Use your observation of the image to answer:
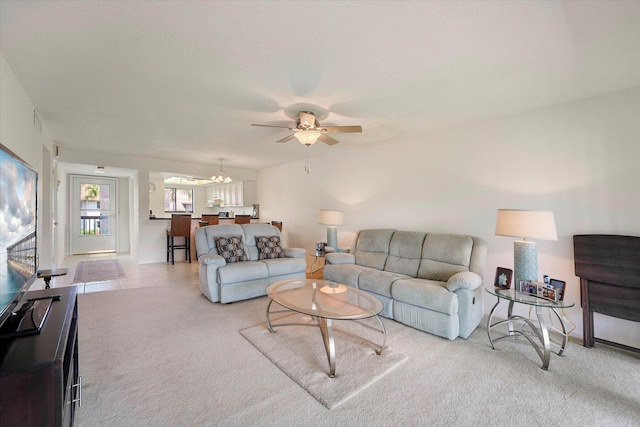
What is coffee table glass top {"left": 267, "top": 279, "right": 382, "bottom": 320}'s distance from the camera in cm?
219

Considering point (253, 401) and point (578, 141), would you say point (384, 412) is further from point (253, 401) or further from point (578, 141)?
point (578, 141)

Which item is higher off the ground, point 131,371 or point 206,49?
point 206,49

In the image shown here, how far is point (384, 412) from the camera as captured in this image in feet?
5.63

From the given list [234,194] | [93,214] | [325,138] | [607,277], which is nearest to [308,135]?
[325,138]

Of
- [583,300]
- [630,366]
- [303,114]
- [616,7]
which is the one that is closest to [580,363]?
[630,366]

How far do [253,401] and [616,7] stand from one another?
311 cm

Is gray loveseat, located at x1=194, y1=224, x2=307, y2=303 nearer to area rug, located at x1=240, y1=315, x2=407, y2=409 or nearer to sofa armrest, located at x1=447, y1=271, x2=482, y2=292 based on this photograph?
area rug, located at x1=240, y1=315, x2=407, y2=409

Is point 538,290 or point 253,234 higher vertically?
point 253,234

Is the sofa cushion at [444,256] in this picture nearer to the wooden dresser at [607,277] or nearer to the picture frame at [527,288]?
the picture frame at [527,288]

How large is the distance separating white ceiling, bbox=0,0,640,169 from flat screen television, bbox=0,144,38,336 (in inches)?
38.6

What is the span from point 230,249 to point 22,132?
94.8 inches

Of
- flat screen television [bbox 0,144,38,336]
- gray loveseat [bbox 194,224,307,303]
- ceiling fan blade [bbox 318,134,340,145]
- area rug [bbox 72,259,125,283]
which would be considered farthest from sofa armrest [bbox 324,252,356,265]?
Answer: area rug [bbox 72,259,125,283]

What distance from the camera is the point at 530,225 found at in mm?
2451

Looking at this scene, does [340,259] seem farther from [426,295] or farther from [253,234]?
[253,234]
